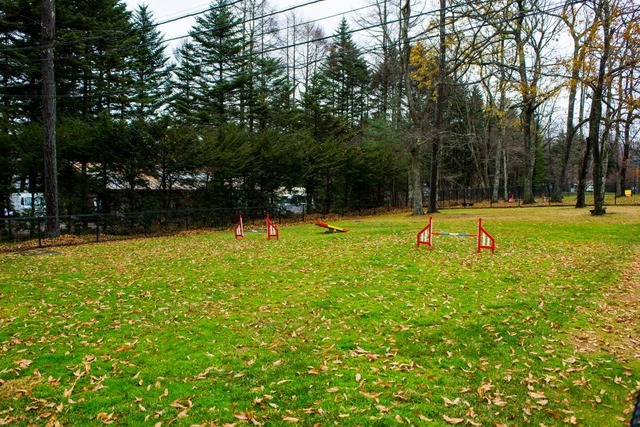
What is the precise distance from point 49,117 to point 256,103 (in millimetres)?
16253

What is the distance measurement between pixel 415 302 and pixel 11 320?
6030mm

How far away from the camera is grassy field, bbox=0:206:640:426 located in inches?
139

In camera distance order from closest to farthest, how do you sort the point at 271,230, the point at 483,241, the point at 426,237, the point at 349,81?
1. the point at 483,241
2. the point at 426,237
3. the point at 271,230
4. the point at 349,81

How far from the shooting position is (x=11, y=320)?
586 cm

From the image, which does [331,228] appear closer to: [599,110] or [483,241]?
[483,241]

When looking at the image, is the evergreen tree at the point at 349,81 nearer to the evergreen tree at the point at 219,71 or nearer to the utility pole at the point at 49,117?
the evergreen tree at the point at 219,71

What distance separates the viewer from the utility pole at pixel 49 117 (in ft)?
48.4

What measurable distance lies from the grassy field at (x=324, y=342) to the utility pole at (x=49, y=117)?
573cm

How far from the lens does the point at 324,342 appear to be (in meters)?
5.01

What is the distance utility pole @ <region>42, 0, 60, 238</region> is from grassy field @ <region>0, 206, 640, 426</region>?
5.73 meters

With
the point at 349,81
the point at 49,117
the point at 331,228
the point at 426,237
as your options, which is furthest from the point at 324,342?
the point at 349,81

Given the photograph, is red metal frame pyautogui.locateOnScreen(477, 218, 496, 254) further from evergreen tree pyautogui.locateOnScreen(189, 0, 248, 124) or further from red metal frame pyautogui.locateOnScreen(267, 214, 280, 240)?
evergreen tree pyautogui.locateOnScreen(189, 0, 248, 124)

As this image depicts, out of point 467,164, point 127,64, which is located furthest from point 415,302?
point 467,164

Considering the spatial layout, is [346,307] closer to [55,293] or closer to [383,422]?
[383,422]
